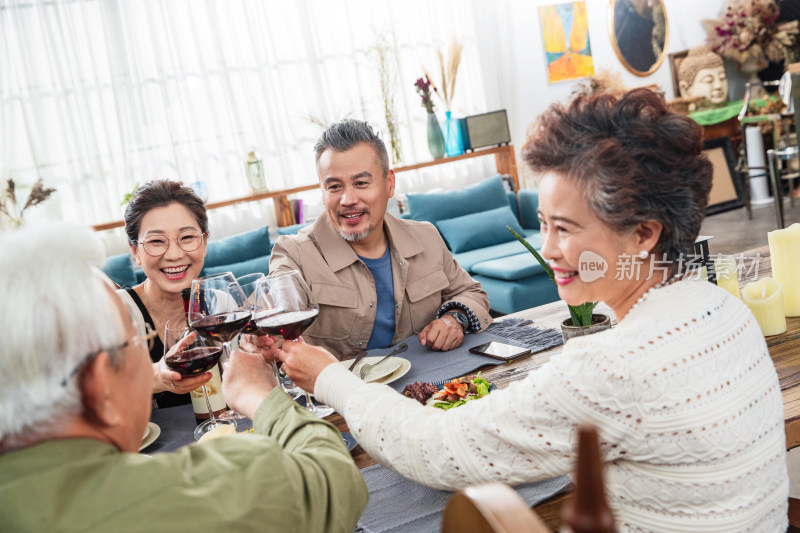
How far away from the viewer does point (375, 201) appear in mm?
2324

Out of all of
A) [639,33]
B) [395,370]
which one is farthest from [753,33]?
[395,370]

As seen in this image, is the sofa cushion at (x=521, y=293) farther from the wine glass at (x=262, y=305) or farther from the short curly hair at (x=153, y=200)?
the wine glass at (x=262, y=305)

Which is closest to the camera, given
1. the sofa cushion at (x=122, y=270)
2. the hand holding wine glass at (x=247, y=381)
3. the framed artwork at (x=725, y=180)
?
the hand holding wine glass at (x=247, y=381)

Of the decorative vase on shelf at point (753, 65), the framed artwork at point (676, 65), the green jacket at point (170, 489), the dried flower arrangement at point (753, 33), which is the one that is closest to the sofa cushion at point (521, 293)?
the green jacket at point (170, 489)

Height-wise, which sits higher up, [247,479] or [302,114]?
[302,114]

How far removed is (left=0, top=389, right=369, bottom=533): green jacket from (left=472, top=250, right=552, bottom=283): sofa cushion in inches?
145

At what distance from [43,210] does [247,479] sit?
500 centimetres

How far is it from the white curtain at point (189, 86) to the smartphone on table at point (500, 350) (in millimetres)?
4211

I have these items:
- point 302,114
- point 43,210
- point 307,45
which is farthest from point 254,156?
point 43,210

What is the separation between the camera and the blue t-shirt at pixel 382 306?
7.74 ft

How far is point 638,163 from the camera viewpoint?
1.06 metres

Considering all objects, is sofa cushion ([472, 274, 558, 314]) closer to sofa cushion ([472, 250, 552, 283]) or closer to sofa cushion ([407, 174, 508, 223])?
sofa cushion ([472, 250, 552, 283])

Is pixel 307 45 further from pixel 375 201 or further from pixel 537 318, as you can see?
pixel 537 318

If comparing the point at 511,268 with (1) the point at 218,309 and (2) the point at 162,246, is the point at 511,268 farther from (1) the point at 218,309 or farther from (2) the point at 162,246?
(1) the point at 218,309
